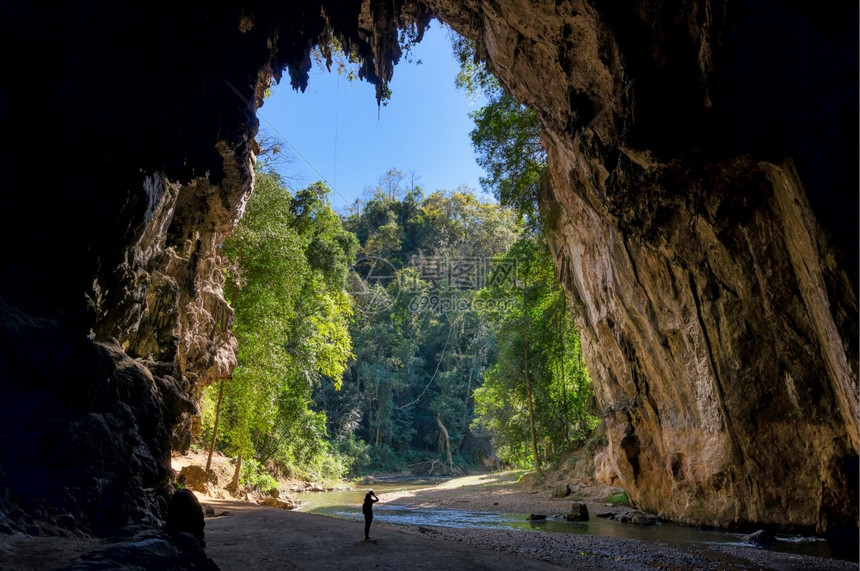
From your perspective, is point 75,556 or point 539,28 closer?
point 75,556

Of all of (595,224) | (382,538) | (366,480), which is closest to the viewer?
(382,538)

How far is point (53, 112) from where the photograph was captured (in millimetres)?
7301

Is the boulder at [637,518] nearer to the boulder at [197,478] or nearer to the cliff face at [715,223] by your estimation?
the cliff face at [715,223]

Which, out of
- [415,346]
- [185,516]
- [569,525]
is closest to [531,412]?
[569,525]

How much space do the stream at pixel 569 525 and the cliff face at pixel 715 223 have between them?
0.83 metres

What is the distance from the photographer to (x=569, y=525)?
44.0ft

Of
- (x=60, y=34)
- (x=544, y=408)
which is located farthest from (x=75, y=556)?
(x=544, y=408)

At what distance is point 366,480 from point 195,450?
1828 cm

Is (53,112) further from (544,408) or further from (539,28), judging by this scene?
(544,408)

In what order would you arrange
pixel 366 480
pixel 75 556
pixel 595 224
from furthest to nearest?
pixel 366 480, pixel 595 224, pixel 75 556

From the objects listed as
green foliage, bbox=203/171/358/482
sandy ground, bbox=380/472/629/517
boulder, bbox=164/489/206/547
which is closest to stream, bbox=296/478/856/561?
sandy ground, bbox=380/472/629/517

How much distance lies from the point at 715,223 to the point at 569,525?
353 inches

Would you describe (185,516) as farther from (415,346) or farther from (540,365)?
(415,346)

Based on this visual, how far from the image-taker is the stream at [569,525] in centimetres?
941
